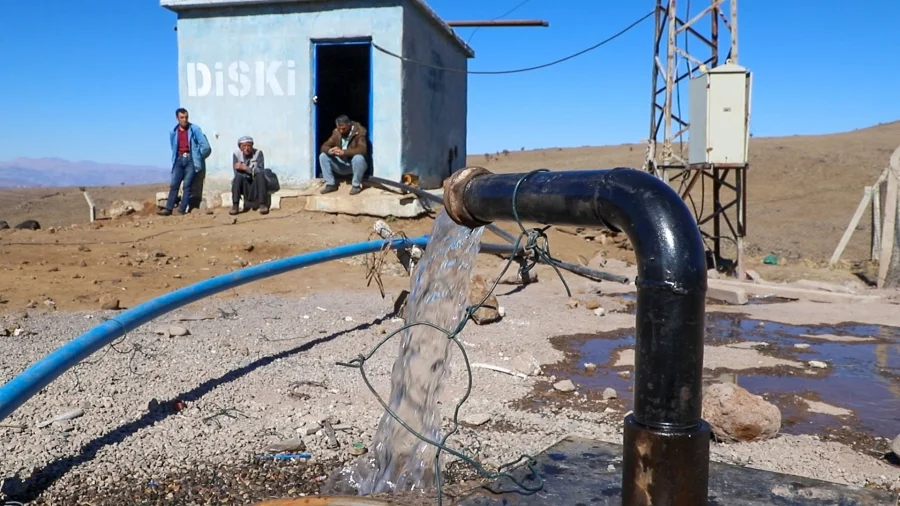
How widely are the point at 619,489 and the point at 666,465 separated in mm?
794

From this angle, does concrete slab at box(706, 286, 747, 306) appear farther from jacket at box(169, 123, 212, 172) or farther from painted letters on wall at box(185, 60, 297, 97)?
jacket at box(169, 123, 212, 172)

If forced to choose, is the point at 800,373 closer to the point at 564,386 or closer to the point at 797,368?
the point at 797,368

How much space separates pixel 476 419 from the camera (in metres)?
3.89

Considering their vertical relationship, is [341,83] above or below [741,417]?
above

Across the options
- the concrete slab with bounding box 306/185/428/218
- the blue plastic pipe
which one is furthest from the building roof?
the blue plastic pipe

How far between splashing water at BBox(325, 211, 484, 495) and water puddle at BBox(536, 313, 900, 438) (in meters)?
1.50

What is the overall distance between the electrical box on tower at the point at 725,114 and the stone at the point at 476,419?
7.90 meters

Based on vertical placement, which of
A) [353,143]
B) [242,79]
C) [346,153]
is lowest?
[346,153]

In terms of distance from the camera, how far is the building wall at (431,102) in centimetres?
1140

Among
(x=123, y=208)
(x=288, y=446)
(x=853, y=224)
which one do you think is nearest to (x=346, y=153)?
(x=123, y=208)

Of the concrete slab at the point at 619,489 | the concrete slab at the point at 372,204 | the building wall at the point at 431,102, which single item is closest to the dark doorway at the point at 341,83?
the building wall at the point at 431,102

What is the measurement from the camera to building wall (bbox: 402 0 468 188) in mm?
11398

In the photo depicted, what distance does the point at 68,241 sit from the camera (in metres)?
9.67

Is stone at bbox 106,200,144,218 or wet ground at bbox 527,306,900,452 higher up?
stone at bbox 106,200,144,218
